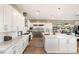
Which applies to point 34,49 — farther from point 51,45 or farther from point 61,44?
point 61,44

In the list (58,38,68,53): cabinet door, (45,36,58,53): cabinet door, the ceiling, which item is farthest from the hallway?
the ceiling

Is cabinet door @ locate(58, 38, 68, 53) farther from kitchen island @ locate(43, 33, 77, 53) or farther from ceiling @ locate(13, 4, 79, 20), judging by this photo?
ceiling @ locate(13, 4, 79, 20)

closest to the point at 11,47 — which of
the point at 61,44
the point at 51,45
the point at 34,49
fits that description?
the point at 51,45

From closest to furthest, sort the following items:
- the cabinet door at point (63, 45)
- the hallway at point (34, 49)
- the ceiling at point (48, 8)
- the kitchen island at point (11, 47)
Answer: the kitchen island at point (11, 47), the cabinet door at point (63, 45), the ceiling at point (48, 8), the hallway at point (34, 49)

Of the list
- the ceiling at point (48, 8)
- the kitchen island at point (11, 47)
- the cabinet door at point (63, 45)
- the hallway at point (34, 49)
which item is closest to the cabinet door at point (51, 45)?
the cabinet door at point (63, 45)

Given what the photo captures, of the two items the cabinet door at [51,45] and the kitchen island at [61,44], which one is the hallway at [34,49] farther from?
the kitchen island at [61,44]

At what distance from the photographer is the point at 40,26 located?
46.5 feet

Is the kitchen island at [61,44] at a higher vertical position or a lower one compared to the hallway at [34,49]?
higher

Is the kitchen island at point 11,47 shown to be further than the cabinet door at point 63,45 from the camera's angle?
No

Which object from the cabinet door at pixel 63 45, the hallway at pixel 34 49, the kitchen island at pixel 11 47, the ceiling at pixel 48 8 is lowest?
the hallway at pixel 34 49

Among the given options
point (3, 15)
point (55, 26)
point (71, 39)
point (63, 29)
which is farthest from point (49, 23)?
point (3, 15)
